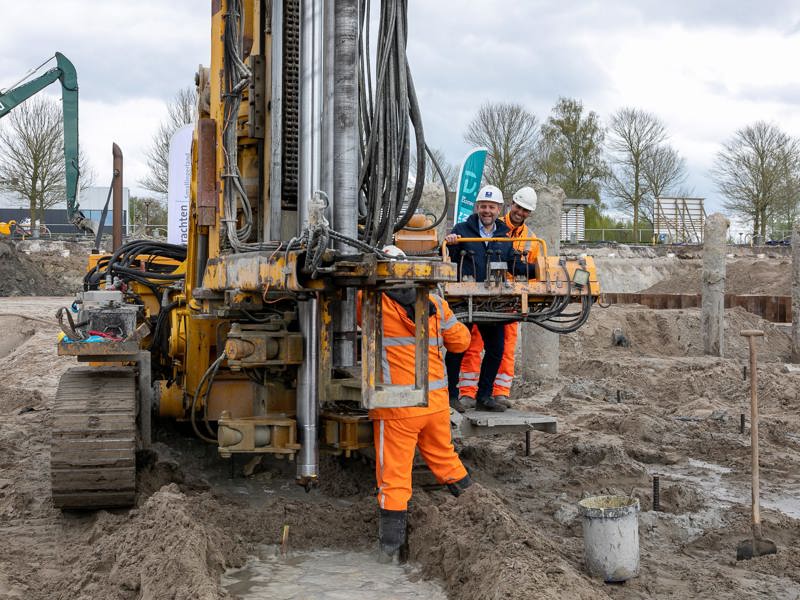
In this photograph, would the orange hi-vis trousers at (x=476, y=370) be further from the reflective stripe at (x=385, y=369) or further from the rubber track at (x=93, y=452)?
the rubber track at (x=93, y=452)

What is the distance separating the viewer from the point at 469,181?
1073 cm

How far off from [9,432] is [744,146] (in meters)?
35.4

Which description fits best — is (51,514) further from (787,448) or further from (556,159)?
(556,159)

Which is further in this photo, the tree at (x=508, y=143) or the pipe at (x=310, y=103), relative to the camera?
the tree at (x=508, y=143)

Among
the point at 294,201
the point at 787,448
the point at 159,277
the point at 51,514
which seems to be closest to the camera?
the point at 294,201

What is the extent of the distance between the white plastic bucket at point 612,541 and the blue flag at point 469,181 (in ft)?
19.7

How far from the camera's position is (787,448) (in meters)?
8.73

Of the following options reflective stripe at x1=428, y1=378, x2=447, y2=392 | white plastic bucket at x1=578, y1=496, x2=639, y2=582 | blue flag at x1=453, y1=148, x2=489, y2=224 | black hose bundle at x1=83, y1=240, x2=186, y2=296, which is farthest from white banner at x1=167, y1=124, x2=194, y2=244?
white plastic bucket at x1=578, y1=496, x2=639, y2=582

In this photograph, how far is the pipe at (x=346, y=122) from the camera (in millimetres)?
5066

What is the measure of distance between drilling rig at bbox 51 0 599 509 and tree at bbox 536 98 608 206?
1383 inches

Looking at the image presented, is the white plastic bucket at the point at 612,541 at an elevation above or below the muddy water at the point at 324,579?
above

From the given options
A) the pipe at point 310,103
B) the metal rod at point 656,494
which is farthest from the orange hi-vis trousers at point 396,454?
the metal rod at point 656,494

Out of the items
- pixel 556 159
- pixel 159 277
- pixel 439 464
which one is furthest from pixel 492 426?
pixel 556 159

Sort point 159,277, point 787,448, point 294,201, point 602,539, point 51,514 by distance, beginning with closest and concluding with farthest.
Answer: point 602,539, point 294,201, point 51,514, point 159,277, point 787,448
